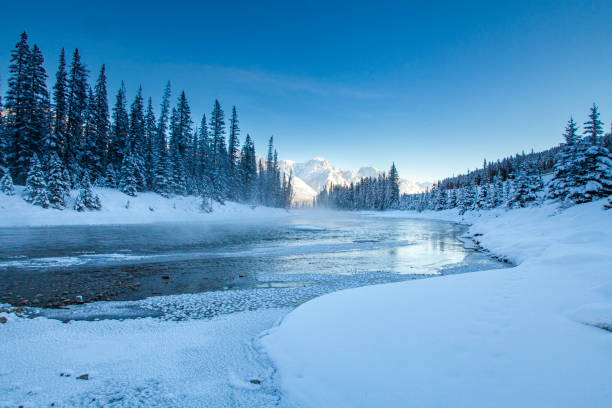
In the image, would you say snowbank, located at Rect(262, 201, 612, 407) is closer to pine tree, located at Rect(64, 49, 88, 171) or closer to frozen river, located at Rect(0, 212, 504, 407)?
frozen river, located at Rect(0, 212, 504, 407)

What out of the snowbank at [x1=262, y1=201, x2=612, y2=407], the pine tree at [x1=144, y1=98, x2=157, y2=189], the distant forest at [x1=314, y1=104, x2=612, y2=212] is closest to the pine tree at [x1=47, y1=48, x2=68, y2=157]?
the pine tree at [x1=144, y1=98, x2=157, y2=189]

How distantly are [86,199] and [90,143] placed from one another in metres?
11.3

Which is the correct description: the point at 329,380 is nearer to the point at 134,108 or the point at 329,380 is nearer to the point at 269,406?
the point at 269,406

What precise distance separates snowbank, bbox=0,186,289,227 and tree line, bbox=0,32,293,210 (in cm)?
103

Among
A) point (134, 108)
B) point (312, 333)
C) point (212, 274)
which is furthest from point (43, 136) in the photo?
point (312, 333)

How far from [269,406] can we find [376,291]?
4056mm

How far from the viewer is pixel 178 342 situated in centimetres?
475

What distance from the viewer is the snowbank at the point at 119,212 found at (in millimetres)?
23087

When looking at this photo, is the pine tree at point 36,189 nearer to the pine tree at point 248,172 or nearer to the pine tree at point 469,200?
the pine tree at point 248,172

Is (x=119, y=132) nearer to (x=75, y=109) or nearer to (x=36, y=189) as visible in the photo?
(x=75, y=109)

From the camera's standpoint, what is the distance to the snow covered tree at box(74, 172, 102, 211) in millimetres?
27109

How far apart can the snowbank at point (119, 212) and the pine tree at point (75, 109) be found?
18.2ft

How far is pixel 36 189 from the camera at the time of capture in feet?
80.0

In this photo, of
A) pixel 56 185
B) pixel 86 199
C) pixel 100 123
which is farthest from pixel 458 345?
pixel 100 123
